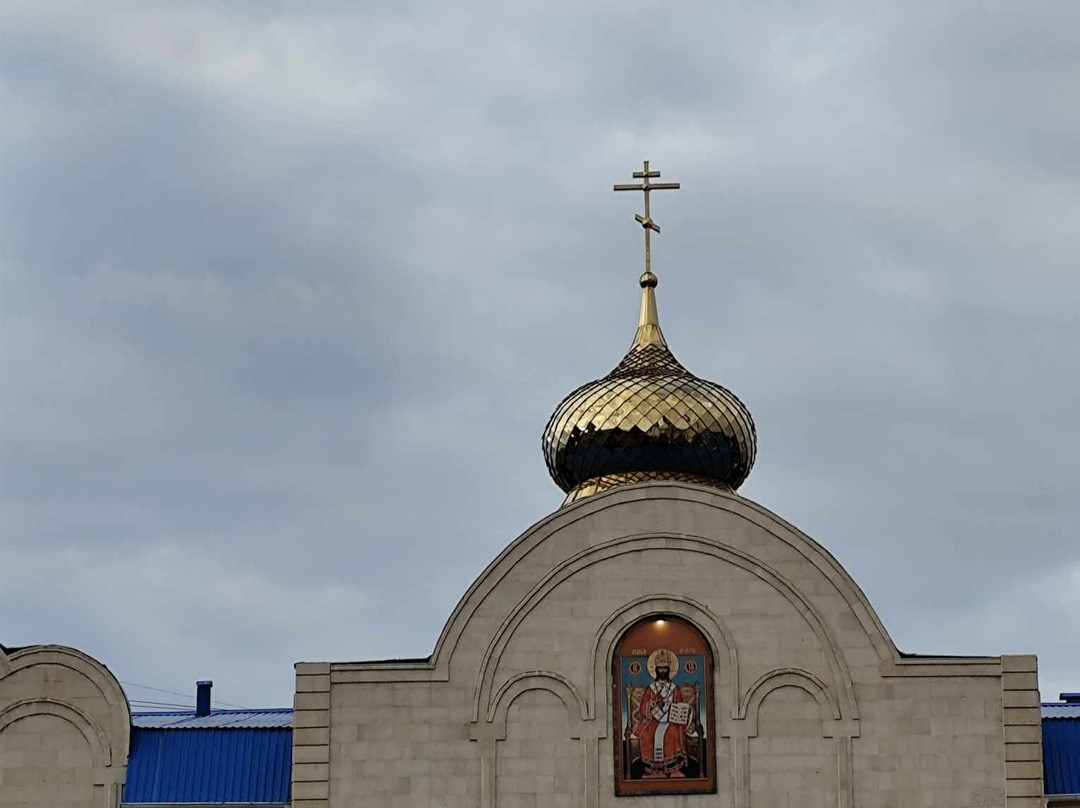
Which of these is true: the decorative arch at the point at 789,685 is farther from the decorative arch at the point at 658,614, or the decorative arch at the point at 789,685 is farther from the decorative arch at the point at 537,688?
the decorative arch at the point at 537,688

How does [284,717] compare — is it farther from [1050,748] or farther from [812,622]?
[1050,748]

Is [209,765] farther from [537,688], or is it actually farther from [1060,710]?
[1060,710]

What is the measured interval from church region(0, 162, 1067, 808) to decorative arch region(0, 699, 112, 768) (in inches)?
0.8

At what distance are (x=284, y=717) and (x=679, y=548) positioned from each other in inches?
206

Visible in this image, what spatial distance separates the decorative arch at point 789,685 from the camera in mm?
24969

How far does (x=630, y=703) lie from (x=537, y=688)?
0.99 m

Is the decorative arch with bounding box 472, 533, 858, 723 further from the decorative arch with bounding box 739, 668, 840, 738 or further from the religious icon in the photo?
the religious icon

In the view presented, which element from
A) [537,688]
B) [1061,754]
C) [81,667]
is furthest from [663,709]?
[81,667]

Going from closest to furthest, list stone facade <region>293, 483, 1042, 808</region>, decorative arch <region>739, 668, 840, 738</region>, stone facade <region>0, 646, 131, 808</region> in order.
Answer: stone facade <region>293, 483, 1042, 808</region> → decorative arch <region>739, 668, 840, 738</region> → stone facade <region>0, 646, 131, 808</region>

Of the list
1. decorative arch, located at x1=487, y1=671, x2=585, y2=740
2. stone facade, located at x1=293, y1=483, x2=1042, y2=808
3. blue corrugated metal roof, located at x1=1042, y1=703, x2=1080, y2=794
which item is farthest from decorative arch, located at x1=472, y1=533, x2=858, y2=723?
blue corrugated metal roof, located at x1=1042, y1=703, x2=1080, y2=794

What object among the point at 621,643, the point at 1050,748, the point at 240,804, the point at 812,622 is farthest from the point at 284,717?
the point at 1050,748

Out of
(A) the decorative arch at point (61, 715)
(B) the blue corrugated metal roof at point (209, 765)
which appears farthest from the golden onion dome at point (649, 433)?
(A) the decorative arch at point (61, 715)

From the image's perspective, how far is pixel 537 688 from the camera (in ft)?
82.7

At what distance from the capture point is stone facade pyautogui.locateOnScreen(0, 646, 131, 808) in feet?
83.3
